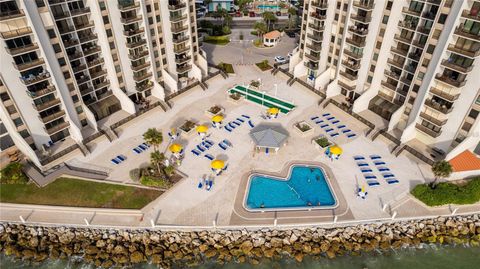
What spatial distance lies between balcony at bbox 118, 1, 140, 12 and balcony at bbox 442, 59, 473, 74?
175ft

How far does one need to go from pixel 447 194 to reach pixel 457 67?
1926 centimetres

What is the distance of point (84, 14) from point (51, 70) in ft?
37.9

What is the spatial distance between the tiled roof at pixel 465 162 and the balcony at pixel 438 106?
7677mm

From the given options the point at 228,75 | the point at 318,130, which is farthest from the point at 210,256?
the point at 228,75

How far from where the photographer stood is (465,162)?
54344mm

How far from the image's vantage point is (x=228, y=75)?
274 ft

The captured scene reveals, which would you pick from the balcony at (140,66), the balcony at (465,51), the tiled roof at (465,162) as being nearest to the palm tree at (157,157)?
the balcony at (140,66)

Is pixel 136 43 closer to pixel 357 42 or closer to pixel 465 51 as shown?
pixel 357 42

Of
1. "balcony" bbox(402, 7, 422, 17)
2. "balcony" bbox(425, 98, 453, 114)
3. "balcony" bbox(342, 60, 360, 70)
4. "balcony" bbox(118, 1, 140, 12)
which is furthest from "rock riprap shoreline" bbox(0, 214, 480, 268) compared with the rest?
"balcony" bbox(118, 1, 140, 12)

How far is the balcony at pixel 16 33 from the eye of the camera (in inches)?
1854

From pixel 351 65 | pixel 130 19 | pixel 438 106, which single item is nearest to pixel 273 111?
pixel 351 65

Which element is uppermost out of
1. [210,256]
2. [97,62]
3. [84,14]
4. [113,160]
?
[84,14]

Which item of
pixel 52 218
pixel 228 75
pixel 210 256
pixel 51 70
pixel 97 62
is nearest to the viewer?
pixel 210 256

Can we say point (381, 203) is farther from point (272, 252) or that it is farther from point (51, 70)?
point (51, 70)
